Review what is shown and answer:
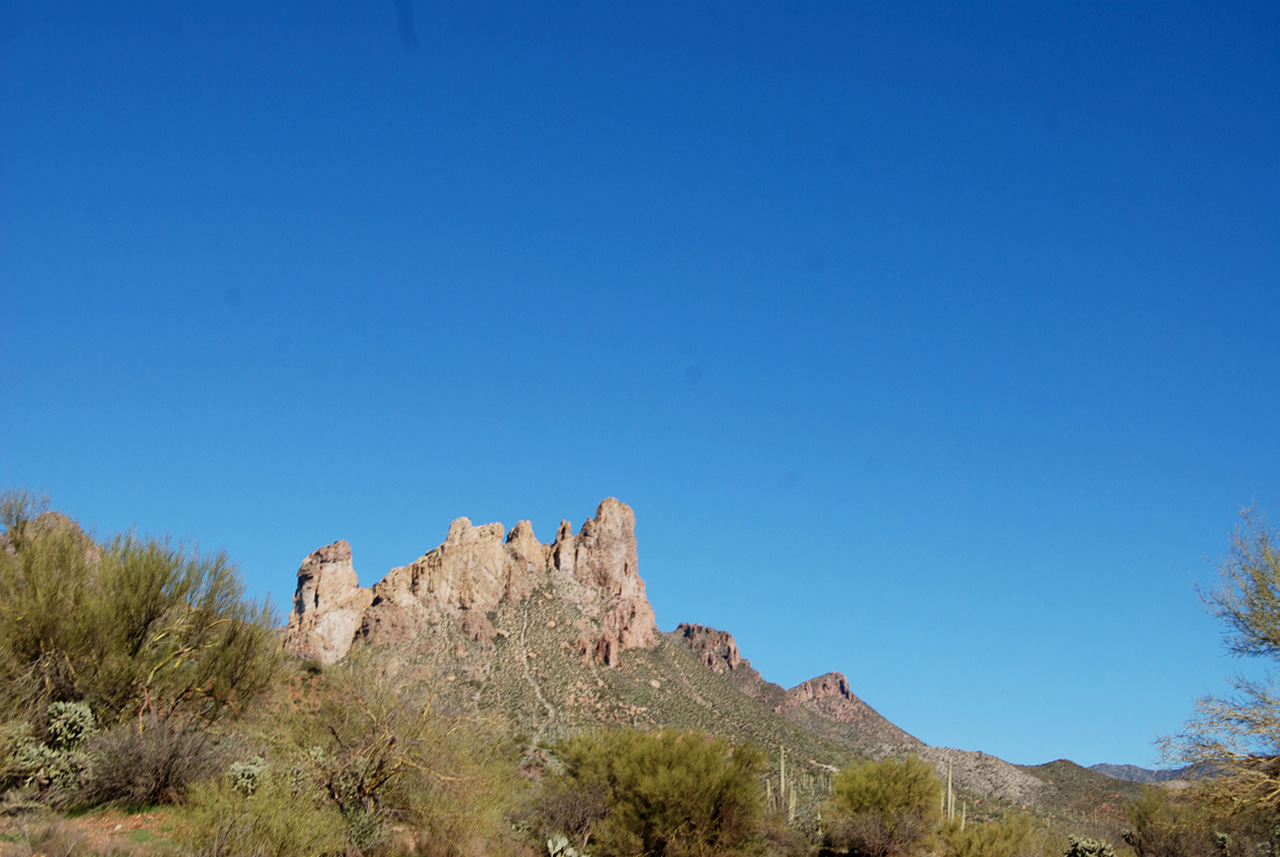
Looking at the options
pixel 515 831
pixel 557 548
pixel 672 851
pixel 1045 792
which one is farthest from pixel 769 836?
pixel 557 548

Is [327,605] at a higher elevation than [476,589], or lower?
lower

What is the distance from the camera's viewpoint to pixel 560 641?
82312 mm

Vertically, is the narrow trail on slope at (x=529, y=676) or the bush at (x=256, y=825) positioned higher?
the narrow trail on slope at (x=529, y=676)

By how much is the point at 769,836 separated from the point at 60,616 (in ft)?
75.5

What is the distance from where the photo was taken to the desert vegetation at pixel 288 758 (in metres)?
14.3

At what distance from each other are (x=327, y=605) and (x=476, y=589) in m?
17.7

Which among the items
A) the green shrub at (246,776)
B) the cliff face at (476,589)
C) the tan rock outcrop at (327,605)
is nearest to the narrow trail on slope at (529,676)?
the cliff face at (476,589)

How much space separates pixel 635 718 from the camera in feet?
229

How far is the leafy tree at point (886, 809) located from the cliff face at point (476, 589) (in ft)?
146

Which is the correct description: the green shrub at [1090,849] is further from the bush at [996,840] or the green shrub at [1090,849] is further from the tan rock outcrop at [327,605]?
the tan rock outcrop at [327,605]

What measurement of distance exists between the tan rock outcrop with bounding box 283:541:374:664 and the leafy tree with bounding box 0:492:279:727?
198 feet

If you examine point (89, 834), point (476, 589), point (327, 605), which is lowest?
point (89, 834)

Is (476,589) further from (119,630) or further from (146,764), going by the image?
(146,764)

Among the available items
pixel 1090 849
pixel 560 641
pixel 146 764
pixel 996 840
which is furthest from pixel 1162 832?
pixel 560 641
